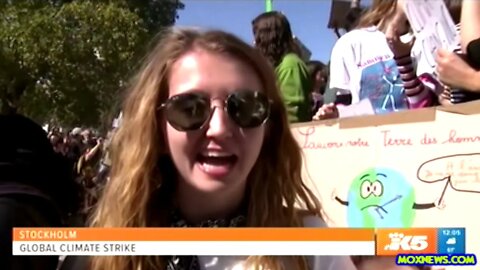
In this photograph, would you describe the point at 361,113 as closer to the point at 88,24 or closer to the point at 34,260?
the point at 34,260

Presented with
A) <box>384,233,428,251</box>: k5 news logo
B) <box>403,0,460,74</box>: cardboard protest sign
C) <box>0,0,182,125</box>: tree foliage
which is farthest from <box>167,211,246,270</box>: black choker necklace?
<box>0,0,182,125</box>: tree foliage

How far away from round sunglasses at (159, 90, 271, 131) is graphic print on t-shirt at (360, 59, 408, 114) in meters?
0.65

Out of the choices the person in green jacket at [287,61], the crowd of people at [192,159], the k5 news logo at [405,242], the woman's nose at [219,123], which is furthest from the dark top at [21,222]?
the person in green jacket at [287,61]

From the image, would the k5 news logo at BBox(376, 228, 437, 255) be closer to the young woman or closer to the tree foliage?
the young woman

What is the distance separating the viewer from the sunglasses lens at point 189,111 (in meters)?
1.23

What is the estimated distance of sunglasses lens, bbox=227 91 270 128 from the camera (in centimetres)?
124

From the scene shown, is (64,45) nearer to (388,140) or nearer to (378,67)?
(378,67)

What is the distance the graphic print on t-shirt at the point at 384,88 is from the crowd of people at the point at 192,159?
0.67 feet

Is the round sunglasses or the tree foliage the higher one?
the tree foliage

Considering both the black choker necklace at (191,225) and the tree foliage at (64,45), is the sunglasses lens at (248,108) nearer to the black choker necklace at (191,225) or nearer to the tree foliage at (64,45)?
the black choker necklace at (191,225)

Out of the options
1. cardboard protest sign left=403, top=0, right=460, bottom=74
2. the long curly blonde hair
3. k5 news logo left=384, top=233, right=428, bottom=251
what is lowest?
k5 news logo left=384, top=233, right=428, bottom=251

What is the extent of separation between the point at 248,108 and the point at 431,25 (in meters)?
0.53

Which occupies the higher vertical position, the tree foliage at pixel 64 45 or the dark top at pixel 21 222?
the tree foliage at pixel 64 45

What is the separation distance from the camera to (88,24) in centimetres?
1042
